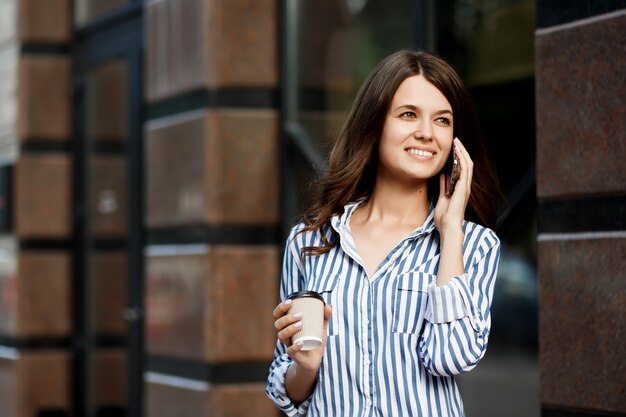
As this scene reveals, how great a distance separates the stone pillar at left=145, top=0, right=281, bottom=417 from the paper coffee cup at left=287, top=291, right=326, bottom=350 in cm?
327

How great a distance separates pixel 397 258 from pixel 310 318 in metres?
0.35

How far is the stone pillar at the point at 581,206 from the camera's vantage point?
141 inches

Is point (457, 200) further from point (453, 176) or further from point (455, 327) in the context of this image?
point (455, 327)

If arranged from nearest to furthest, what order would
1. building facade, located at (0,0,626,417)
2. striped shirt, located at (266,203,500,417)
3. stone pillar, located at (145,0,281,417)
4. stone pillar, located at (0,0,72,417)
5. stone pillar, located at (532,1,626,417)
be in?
striped shirt, located at (266,203,500,417) < stone pillar, located at (532,1,626,417) < building facade, located at (0,0,626,417) < stone pillar, located at (145,0,281,417) < stone pillar, located at (0,0,72,417)

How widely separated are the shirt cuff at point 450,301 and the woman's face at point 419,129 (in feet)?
1.14

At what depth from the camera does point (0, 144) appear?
8.89 meters

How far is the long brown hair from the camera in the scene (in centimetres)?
303

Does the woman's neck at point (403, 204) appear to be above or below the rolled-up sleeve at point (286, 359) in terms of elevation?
above

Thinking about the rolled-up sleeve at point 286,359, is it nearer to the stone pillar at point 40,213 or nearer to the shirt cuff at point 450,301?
the shirt cuff at point 450,301

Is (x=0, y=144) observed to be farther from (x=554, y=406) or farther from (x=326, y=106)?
(x=554, y=406)

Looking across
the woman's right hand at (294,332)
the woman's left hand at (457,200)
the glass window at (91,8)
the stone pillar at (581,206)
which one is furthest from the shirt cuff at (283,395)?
the glass window at (91,8)

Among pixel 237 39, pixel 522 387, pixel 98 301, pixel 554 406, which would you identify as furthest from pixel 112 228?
pixel 554 406

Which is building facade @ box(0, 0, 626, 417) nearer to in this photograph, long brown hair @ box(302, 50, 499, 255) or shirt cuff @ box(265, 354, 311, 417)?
long brown hair @ box(302, 50, 499, 255)

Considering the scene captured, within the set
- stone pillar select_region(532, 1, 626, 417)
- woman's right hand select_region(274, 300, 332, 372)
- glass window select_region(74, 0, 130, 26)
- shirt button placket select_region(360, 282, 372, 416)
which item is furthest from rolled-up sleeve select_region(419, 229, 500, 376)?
glass window select_region(74, 0, 130, 26)
